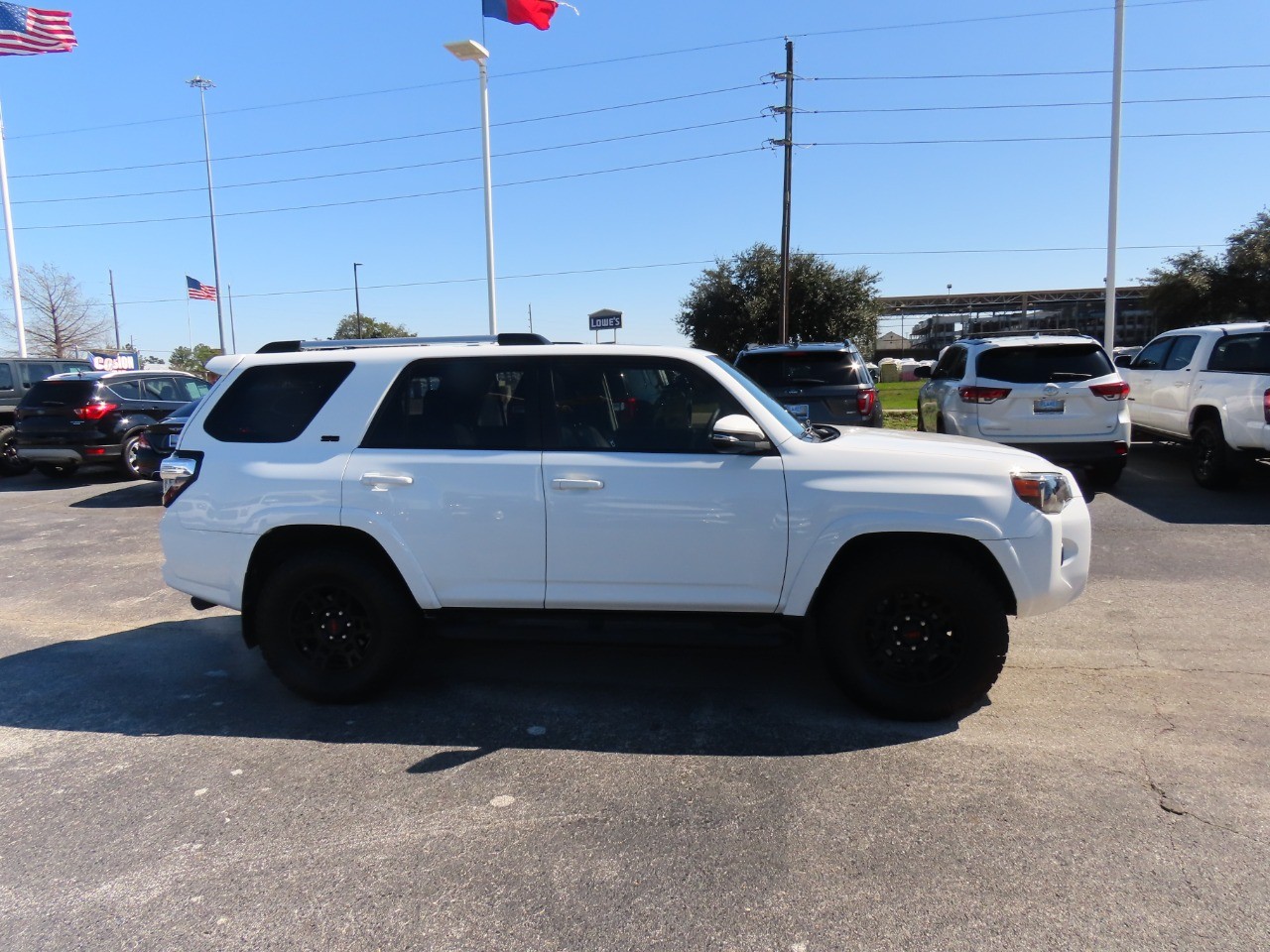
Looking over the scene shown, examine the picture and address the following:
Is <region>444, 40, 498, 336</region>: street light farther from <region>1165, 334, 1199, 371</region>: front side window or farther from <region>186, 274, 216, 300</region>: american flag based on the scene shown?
<region>186, 274, 216, 300</region>: american flag

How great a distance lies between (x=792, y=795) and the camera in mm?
3408

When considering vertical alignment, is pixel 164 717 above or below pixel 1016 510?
below

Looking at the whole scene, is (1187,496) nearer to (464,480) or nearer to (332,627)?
(464,480)

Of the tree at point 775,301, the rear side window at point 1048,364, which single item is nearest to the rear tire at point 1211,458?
the rear side window at point 1048,364

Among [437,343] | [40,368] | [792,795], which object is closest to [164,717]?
[437,343]

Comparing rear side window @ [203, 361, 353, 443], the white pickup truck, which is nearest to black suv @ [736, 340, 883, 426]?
the white pickup truck

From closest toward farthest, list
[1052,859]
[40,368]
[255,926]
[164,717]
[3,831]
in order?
1. [255,926]
2. [1052,859]
3. [3,831]
4. [164,717]
5. [40,368]

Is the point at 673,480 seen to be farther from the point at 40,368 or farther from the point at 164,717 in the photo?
the point at 40,368

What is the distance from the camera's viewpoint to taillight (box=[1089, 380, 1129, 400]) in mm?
8992

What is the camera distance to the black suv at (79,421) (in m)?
12.1

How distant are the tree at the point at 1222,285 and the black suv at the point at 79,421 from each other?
3728 centimetres

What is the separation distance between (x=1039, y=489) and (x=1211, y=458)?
23.4ft

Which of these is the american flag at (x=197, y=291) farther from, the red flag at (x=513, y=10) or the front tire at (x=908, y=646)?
the front tire at (x=908, y=646)

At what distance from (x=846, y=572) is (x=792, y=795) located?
1.06 meters
